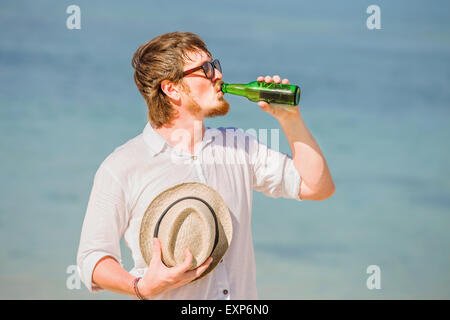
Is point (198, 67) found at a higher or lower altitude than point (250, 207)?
higher

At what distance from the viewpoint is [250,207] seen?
2.07 metres

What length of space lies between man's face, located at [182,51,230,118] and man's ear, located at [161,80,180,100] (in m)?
0.04

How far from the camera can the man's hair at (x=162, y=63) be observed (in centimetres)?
211

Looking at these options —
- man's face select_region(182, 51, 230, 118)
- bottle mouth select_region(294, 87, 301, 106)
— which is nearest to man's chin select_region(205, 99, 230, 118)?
man's face select_region(182, 51, 230, 118)

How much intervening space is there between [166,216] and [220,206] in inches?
7.3

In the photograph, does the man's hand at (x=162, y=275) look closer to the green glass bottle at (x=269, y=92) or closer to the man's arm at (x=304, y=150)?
the man's arm at (x=304, y=150)

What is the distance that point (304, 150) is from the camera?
1.98m

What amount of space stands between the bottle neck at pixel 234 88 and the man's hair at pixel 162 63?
0.15 metres

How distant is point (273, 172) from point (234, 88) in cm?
34

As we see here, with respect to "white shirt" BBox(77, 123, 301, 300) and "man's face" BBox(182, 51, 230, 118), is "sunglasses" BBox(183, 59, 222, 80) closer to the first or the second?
"man's face" BBox(182, 51, 230, 118)
